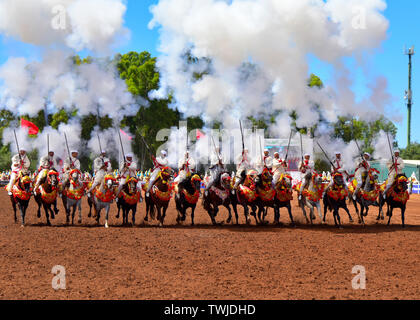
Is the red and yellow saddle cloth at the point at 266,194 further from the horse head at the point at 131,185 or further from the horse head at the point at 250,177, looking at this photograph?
the horse head at the point at 131,185

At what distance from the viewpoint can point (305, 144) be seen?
41781 mm

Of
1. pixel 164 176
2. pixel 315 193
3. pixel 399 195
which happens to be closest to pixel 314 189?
pixel 315 193

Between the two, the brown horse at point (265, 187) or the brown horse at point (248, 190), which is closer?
the brown horse at point (265, 187)

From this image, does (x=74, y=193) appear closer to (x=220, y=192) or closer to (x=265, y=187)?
(x=220, y=192)

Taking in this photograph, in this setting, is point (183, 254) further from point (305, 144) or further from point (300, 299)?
point (305, 144)

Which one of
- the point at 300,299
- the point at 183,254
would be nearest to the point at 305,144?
the point at 183,254

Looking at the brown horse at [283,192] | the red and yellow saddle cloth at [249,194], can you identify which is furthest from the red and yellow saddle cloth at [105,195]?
the brown horse at [283,192]

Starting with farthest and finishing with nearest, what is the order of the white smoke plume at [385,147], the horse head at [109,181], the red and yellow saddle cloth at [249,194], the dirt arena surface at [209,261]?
1. the white smoke plume at [385,147]
2. the red and yellow saddle cloth at [249,194]
3. the horse head at [109,181]
4. the dirt arena surface at [209,261]

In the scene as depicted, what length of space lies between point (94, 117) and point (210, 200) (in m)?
26.5

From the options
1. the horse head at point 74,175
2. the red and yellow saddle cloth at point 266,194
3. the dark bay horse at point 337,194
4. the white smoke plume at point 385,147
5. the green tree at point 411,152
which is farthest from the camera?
the green tree at point 411,152

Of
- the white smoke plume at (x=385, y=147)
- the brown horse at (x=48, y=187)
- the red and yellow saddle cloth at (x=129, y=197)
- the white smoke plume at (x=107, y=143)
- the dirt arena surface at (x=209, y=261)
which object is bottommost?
the dirt arena surface at (x=209, y=261)

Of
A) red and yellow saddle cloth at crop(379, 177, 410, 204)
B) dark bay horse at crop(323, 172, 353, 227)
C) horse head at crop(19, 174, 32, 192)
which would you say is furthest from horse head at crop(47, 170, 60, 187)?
red and yellow saddle cloth at crop(379, 177, 410, 204)

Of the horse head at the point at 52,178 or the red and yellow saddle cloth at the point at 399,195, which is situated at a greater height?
the horse head at the point at 52,178

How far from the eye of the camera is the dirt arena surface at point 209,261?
8422 mm
